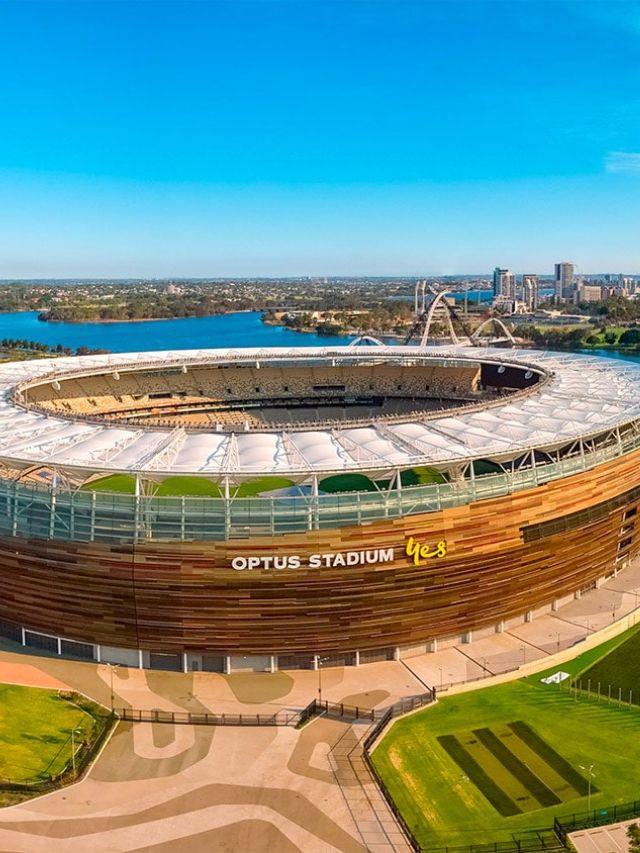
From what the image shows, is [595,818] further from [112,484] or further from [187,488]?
[112,484]

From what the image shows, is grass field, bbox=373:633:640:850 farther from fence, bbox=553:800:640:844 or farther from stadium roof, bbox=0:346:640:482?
stadium roof, bbox=0:346:640:482

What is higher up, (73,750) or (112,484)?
(112,484)

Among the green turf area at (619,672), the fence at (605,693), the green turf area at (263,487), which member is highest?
the green turf area at (263,487)

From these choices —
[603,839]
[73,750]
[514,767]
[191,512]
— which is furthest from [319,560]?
[603,839]

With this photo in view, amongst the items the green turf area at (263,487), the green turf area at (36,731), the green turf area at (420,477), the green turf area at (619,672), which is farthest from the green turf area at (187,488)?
the green turf area at (619,672)

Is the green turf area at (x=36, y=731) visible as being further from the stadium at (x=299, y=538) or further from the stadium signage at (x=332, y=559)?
the stadium signage at (x=332, y=559)

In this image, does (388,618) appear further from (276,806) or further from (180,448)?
(180,448)

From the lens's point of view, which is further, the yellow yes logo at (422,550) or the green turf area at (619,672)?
the yellow yes logo at (422,550)

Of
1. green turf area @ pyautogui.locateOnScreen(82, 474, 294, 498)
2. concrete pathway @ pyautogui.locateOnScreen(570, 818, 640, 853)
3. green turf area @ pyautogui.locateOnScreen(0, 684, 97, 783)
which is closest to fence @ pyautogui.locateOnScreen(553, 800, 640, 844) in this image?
concrete pathway @ pyautogui.locateOnScreen(570, 818, 640, 853)
